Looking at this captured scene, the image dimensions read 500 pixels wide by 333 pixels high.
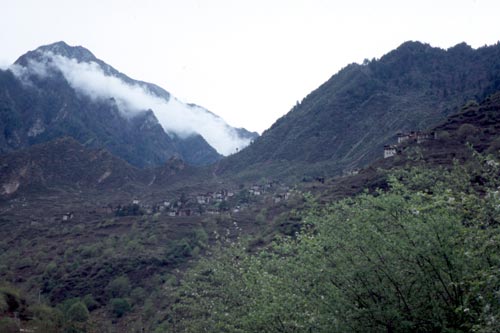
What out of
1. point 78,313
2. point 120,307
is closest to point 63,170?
point 120,307

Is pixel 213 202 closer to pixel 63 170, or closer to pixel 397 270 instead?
pixel 63 170

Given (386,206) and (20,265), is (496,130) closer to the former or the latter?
(386,206)

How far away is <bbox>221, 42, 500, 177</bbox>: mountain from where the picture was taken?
123m

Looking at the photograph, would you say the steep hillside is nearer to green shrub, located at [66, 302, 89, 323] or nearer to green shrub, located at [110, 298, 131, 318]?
green shrub, located at [110, 298, 131, 318]

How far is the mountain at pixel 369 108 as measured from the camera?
122988mm

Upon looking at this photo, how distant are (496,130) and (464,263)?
2069 inches

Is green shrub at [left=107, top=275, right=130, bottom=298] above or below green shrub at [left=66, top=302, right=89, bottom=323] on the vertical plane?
below

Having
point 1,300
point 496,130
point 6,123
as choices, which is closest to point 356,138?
point 496,130

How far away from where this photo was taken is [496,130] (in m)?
55.8

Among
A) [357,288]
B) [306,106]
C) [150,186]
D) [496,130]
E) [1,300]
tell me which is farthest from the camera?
[306,106]

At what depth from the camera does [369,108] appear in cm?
15488

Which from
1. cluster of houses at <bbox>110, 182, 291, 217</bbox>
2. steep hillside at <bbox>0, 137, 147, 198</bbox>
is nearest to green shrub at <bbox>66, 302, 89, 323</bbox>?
cluster of houses at <bbox>110, 182, 291, 217</bbox>

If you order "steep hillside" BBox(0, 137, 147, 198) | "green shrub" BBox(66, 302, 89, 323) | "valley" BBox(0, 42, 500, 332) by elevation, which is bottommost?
"green shrub" BBox(66, 302, 89, 323)

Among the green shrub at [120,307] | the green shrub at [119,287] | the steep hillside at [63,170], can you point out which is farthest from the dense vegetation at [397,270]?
the steep hillside at [63,170]
